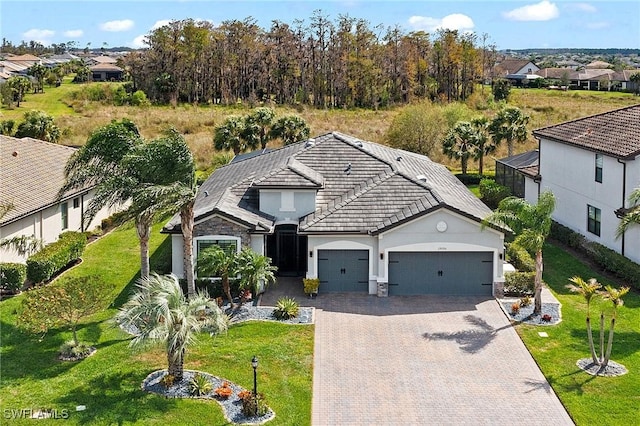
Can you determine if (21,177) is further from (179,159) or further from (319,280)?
(319,280)

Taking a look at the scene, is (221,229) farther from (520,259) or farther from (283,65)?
(283,65)

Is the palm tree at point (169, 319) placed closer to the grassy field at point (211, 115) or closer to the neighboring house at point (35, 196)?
the neighboring house at point (35, 196)

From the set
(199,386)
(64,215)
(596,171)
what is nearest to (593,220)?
(596,171)

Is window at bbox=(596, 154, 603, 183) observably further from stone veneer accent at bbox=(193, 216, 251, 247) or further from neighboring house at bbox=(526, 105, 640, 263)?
stone veneer accent at bbox=(193, 216, 251, 247)

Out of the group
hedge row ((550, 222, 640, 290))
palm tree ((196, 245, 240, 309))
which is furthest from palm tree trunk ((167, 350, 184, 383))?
hedge row ((550, 222, 640, 290))

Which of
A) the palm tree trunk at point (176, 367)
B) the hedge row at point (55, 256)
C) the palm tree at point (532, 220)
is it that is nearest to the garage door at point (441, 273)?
the palm tree at point (532, 220)

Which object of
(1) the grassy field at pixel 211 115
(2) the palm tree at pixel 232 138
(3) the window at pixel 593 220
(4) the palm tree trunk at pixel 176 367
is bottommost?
(4) the palm tree trunk at pixel 176 367

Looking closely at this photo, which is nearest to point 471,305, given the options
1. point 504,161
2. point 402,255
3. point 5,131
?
point 402,255
